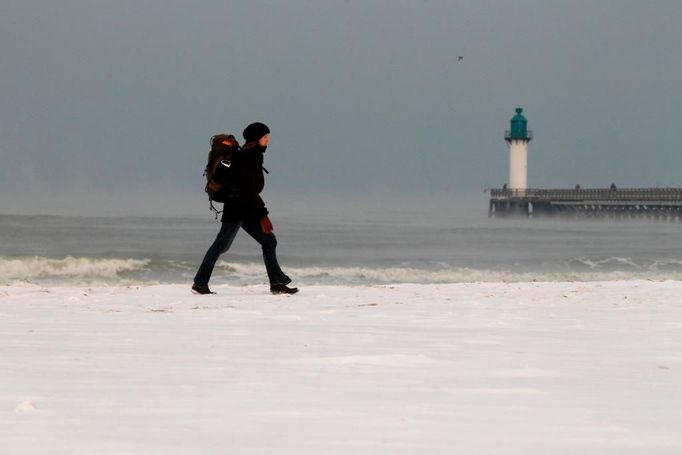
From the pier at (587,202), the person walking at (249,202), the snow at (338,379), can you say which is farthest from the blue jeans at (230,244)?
the pier at (587,202)

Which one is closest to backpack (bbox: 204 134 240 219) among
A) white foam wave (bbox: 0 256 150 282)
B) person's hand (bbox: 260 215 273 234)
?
person's hand (bbox: 260 215 273 234)

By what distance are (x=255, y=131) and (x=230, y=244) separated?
35.6 inches

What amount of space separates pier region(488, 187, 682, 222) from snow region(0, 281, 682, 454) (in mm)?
69880

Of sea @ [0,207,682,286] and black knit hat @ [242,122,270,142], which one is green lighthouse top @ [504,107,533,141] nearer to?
sea @ [0,207,682,286]

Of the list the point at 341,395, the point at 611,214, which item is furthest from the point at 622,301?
the point at 611,214

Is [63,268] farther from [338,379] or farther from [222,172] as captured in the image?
[338,379]

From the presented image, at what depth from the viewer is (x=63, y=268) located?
19.6 m

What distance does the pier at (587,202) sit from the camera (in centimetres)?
7525

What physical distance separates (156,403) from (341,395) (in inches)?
24.8

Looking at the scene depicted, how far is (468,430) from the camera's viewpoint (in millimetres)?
A: 3256

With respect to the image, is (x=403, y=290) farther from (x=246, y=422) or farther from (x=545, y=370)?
(x=246, y=422)

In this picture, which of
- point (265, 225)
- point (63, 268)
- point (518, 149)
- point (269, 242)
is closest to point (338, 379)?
point (265, 225)

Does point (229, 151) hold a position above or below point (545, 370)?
above

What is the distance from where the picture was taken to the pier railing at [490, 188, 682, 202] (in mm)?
75925
